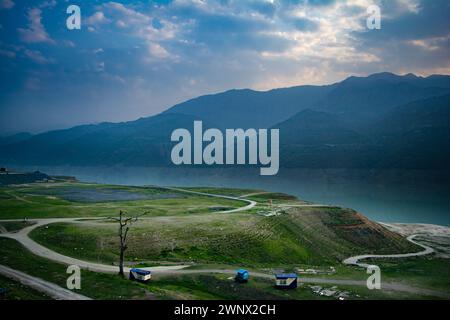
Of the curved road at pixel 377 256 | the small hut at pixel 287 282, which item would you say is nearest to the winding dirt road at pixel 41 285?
the small hut at pixel 287 282

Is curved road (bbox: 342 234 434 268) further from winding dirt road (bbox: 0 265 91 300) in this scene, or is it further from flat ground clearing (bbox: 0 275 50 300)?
flat ground clearing (bbox: 0 275 50 300)

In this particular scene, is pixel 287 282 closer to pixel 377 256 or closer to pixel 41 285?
pixel 41 285

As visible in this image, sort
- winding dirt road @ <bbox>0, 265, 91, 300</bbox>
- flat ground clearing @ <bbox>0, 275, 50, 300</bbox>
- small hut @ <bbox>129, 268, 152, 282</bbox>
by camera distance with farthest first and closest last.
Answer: small hut @ <bbox>129, 268, 152, 282</bbox> → winding dirt road @ <bbox>0, 265, 91, 300</bbox> → flat ground clearing @ <bbox>0, 275, 50, 300</bbox>

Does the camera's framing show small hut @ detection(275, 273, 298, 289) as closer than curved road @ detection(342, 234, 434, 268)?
Yes

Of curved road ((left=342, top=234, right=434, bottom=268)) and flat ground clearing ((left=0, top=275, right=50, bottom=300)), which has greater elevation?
flat ground clearing ((left=0, top=275, right=50, bottom=300))

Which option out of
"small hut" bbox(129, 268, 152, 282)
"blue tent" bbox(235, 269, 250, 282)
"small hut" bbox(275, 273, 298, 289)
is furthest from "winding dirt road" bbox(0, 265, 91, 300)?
"small hut" bbox(275, 273, 298, 289)

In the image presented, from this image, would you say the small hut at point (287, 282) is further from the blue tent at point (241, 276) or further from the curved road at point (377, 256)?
the curved road at point (377, 256)

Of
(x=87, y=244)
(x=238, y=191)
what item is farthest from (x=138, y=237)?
(x=238, y=191)

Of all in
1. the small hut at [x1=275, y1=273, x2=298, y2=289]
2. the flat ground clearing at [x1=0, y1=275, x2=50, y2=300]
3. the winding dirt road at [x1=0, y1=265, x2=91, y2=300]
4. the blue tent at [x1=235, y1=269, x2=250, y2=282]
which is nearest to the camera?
the flat ground clearing at [x1=0, y1=275, x2=50, y2=300]

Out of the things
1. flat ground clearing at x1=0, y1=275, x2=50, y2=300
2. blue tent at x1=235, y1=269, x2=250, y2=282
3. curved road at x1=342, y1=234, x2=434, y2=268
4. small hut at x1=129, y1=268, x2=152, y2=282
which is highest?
flat ground clearing at x1=0, y1=275, x2=50, y2=300

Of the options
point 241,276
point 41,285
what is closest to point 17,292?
point 41,285
